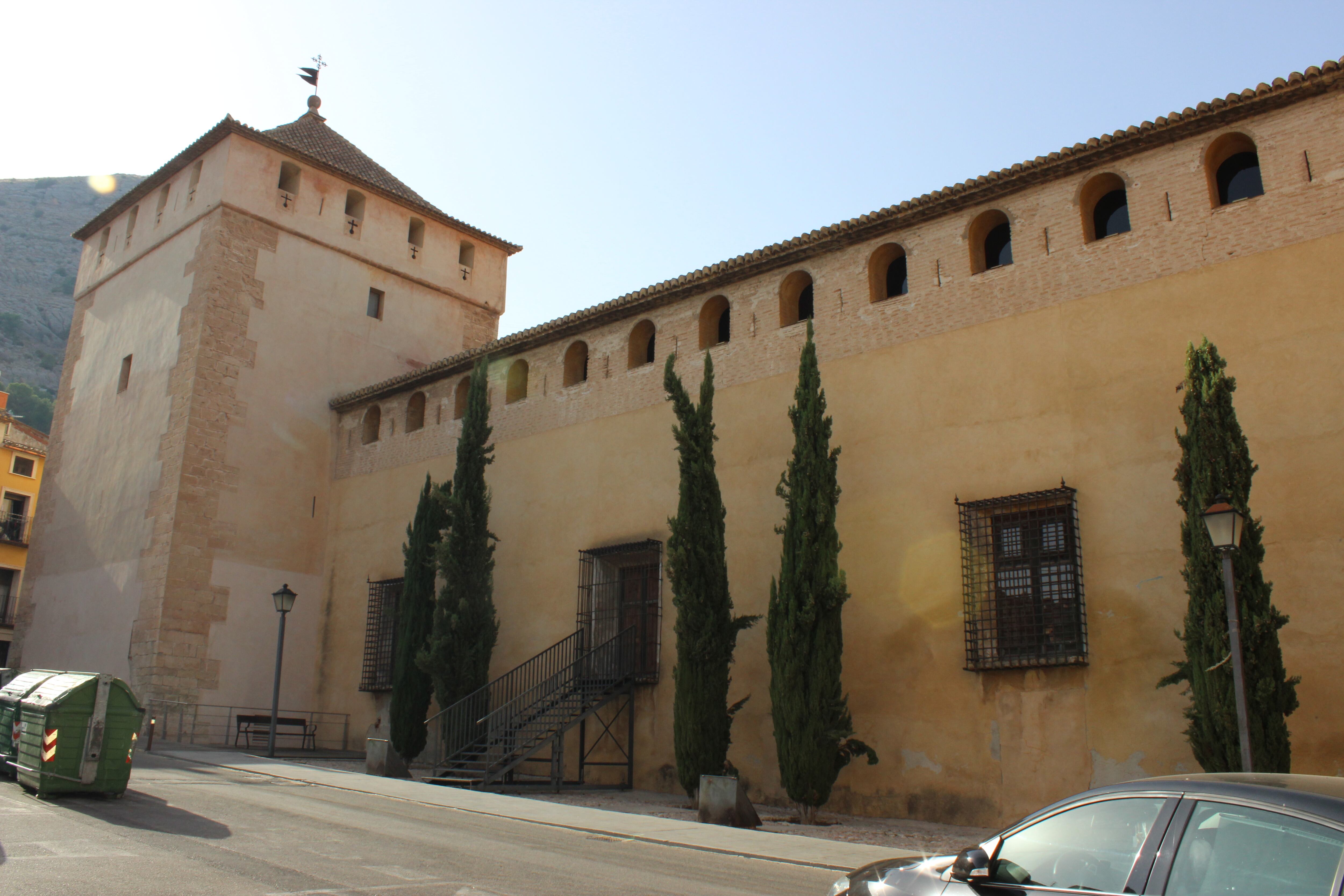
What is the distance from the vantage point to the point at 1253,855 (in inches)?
109

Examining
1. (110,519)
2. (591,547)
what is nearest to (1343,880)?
(591,547)

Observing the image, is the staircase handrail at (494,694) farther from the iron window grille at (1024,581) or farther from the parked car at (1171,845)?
the parked car at (1171,845)

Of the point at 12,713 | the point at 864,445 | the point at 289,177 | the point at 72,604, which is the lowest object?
the point at 12,713

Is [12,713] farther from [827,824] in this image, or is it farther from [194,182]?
[194,182]

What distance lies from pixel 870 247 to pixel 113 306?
58.0 ft

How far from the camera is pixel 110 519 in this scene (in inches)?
795

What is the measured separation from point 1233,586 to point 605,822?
577 centimetres

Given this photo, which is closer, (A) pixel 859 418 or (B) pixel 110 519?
(A) pixel 859 418

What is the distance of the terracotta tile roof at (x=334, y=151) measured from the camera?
72.8 feet

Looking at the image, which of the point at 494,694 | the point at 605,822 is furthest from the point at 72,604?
the point at 605,822

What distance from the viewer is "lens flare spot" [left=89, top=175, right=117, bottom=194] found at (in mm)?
99438

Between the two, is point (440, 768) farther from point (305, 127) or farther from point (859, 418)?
point (305, 127)

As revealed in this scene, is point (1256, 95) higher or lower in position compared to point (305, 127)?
lower

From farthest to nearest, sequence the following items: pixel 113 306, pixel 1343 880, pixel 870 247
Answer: pixel 113 306 < pixel 870 247 < pixel 1343 880
